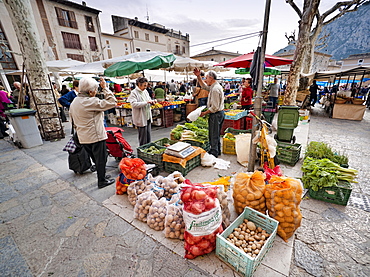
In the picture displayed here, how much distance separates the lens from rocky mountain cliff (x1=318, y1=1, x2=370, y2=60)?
114 m

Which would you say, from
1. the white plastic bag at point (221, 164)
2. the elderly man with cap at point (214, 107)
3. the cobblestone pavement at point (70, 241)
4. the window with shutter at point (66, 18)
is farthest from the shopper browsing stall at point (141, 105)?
the window with shutter at point (66, 18)

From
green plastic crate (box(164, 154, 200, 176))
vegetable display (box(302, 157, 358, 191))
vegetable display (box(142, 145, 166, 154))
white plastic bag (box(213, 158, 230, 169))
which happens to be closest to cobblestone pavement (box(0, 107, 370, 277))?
vegetable display (box(302, 157, 358, 191))

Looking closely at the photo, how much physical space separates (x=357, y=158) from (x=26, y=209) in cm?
779

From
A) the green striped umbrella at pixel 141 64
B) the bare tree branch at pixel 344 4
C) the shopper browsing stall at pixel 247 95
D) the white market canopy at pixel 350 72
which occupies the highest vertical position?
the bare tree branch at pixel 344 4

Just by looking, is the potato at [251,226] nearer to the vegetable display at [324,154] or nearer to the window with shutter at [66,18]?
the vegetable display at [324,154]

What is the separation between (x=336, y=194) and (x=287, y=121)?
7.98 ft

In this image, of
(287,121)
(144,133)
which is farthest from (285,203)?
(144,133)

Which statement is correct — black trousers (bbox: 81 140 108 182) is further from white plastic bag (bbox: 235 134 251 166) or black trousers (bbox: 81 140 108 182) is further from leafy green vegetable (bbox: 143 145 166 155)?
white plastic bag (bbox: 235 134 251 166)

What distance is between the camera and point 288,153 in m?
4.21

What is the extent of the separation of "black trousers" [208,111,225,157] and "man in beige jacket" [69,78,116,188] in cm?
246

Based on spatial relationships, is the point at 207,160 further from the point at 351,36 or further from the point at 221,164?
the point at 351,36

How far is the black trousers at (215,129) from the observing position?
445 cm

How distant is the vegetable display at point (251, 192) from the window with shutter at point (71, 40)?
3033 cm

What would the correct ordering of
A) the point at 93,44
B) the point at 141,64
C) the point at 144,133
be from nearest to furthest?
the point at 144,133 < the point at 141,64 < the point at 93,44
